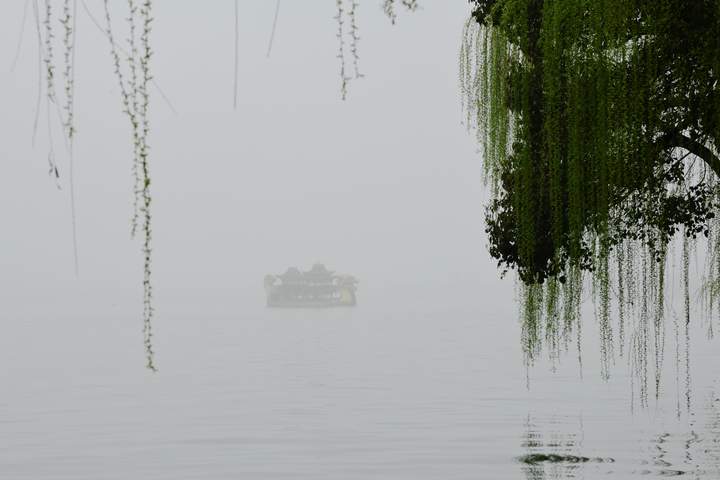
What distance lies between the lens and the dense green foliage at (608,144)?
8320mm

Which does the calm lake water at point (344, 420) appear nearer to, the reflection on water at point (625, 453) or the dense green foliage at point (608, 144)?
the reflection on water at point (625, 453)

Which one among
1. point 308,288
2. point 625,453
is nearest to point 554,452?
point 625,453

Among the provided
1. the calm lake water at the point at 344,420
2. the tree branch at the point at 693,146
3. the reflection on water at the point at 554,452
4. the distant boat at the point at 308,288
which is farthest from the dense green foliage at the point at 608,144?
the distant boat at the point at 308,288

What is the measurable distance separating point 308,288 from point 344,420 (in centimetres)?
10725

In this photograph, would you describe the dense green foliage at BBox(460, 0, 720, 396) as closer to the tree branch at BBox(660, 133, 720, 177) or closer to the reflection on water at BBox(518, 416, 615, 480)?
the tree branch at BBox(660, 133, 720, 177)

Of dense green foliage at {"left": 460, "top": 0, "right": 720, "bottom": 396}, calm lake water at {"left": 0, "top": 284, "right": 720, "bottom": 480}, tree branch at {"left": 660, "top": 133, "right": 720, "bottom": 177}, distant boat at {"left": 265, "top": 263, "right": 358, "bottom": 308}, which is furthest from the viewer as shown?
distant boat at {"left": 265, "top": 263, "right": 358, "bottom": 308}

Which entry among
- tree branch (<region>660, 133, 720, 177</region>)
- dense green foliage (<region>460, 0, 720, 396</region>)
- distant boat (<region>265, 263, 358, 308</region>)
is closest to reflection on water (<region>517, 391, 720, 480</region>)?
dense green foliage (<region>460, 0, 720, 396</region>)

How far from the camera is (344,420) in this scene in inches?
809

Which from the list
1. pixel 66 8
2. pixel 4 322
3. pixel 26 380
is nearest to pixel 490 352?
pixel 26 380

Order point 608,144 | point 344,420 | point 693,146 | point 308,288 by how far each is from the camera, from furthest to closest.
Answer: point 308,288
point 344,420
point 693,146
point 608,144

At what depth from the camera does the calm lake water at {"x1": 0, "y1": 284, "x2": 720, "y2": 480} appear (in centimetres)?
1426

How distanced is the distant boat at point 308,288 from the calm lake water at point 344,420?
268 feet

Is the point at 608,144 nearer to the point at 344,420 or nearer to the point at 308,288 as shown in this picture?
the point at 344,420

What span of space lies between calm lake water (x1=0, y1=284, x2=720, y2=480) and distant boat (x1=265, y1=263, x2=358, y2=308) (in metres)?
81.7
